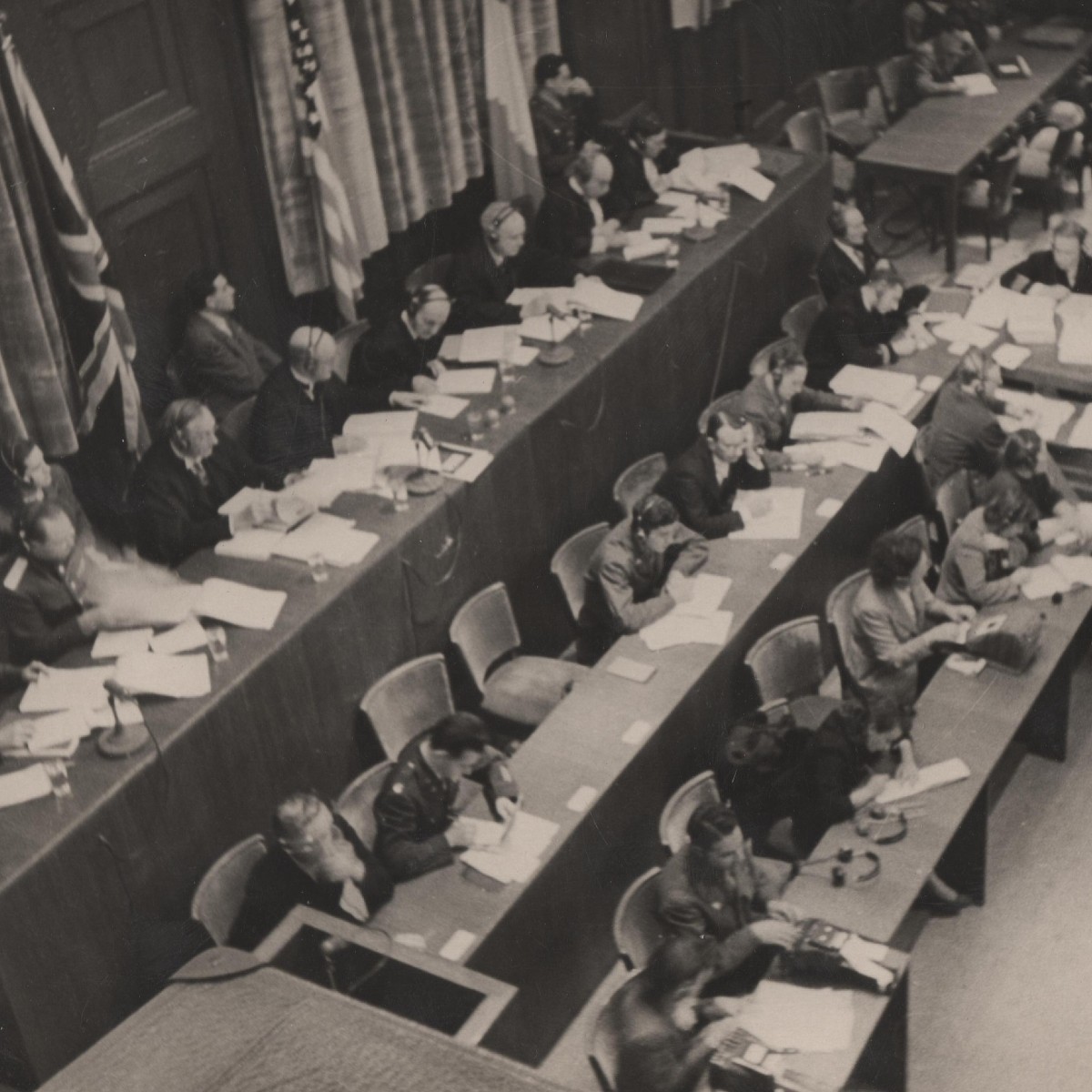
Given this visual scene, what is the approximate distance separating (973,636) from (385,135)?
4.15 m

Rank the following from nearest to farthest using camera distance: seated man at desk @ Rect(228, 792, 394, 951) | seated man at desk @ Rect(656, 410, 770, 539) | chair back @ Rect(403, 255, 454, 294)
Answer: seated man at desk @ Rect(228, 792, 394, 951)
seated man at desk @ Rect(656, 410, 770, 539)
chair back @ Rect(403, 255, 454, 294)

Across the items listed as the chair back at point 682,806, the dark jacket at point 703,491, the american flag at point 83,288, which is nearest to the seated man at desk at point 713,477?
the dark jacket at point 703,491

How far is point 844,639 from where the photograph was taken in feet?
22.9

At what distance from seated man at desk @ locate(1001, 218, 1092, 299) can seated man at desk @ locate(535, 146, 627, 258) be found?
8.02 ft

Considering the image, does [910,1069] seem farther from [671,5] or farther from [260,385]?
[671,5]

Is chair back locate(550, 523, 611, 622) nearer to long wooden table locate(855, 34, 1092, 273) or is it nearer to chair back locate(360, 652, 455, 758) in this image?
chair back locate(360, 652, 455, 758)

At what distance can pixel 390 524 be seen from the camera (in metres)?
6.73

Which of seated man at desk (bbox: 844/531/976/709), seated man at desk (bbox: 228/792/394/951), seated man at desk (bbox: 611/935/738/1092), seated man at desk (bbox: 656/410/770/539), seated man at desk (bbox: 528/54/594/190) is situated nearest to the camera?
seated man at desk (bbox: 611/935/738/1092)

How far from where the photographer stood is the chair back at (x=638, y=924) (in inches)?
216

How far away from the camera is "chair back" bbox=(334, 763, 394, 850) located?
237 inches

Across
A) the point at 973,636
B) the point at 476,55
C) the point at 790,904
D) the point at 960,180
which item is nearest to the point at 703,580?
the point at 973,636

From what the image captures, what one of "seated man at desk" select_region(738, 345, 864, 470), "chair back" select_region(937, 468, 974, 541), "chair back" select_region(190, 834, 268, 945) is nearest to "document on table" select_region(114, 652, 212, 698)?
"chair back" select_region(190, 834, 268, 945)

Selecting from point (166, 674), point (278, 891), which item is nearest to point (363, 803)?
point (278, 891)

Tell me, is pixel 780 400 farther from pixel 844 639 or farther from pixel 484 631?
pixel 484 631
